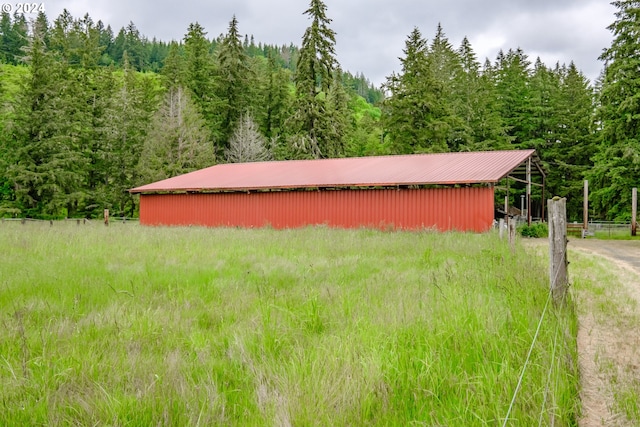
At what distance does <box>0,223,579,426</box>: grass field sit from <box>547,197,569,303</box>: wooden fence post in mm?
241

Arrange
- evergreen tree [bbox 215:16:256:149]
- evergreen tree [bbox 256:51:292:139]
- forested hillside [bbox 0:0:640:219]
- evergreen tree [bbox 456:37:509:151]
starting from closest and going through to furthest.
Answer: forested hillside [bbox 0:0:640:219] → evergreen tree [bbox 456:37:509:151] → evergreen tree [bbox 215:16:256:149] → evergreen tree [bbox 256:51:292:139]

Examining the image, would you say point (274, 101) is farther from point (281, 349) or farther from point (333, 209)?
point (281, 349)

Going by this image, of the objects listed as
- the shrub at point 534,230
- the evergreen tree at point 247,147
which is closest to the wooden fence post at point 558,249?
the shrub at point 534,230

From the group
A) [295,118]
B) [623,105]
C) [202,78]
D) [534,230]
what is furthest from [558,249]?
[202,78]

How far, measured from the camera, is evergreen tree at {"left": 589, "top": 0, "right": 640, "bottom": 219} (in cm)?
2295

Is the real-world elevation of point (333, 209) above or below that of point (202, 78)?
below

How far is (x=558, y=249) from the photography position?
14.4 feet

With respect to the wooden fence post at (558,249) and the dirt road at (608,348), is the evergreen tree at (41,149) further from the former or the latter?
the wooden fence post at (558,249)

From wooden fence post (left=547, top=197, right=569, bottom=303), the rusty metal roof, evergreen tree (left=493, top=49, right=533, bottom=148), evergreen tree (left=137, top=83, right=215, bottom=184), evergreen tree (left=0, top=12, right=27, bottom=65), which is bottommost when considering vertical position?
wooden fence post (left=547, top=197, right=569, bottom=303)

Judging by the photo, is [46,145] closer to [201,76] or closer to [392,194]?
[201,76]

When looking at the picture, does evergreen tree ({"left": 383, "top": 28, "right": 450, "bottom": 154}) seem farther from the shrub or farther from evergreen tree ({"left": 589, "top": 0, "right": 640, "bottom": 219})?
the shrub

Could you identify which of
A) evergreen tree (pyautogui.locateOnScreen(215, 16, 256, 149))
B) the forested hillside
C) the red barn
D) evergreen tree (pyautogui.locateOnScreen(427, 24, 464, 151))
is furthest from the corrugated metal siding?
evergreen tree (pyautogui.locateOnScreen(215, 16, 256, 149))

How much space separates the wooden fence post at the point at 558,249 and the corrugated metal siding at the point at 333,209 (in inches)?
555

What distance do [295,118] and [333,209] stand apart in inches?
621
